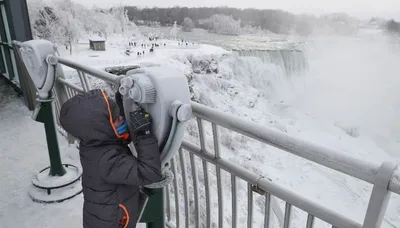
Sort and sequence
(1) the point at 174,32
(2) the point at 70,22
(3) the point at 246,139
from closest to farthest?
(3) the point at 246,139 → (2) the point at 70,22 → (1) the point at 174,32

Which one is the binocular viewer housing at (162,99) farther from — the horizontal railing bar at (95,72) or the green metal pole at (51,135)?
the green metal pole at (51,135)

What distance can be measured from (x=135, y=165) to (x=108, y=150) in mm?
146

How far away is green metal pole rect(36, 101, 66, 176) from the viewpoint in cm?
259

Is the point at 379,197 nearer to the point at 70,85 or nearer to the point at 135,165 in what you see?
the point at 135,165

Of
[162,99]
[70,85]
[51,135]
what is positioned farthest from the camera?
[70,85]

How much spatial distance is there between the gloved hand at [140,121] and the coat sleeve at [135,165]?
0.09 ft

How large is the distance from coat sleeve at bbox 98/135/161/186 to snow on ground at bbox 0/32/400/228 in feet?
1.89

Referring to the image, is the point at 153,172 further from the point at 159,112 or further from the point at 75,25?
the point at 75,25

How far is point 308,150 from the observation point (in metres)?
0.99

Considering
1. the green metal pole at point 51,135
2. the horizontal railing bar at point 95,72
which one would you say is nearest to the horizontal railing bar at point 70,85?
the horizontal railing bar at point 95,72

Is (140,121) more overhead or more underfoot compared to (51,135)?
more overhead

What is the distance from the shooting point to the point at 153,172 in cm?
121

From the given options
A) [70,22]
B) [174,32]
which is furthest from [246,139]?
[174,32]

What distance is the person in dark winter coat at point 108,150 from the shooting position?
119 cm
